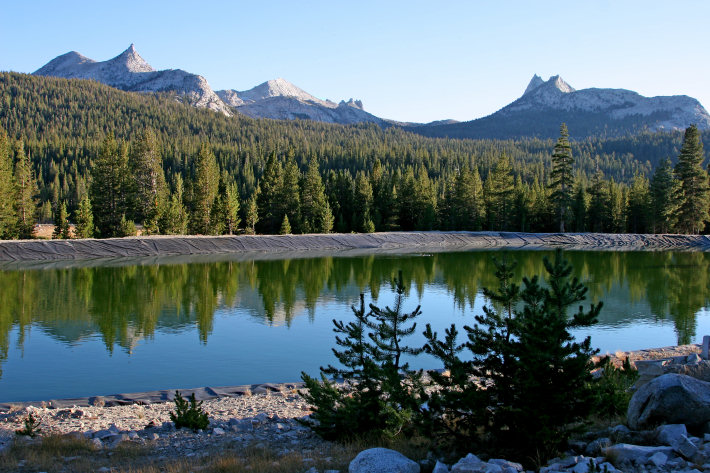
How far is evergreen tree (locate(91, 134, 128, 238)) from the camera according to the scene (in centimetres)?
5903

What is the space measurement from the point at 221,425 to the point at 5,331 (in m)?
14.5

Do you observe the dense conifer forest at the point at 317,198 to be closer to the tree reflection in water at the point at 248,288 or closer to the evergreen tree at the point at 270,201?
the evergreen tree at the point at 270,201

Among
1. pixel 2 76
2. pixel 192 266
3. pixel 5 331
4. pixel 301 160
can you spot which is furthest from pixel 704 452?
pixel 2 76

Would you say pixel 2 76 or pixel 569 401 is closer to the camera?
pixel 569 401

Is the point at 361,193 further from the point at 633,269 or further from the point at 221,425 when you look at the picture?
the point at 221,425

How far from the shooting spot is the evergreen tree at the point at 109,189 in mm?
59031

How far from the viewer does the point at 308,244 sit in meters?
58.3

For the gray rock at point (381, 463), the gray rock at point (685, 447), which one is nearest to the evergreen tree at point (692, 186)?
the gray rock at point (685, 447)

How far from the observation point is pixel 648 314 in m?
24.1

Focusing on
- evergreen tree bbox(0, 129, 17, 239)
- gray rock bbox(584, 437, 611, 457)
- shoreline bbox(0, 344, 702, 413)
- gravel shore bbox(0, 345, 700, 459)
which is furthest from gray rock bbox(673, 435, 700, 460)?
evergreen tree bbox(0, 129, 17, 239)

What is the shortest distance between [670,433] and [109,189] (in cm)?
6222

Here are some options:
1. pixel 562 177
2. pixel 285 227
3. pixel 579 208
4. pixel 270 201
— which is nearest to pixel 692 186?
pixel 579 208

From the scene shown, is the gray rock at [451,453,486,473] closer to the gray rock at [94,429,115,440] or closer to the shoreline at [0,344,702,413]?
the gray rock at [94,429,115,440]

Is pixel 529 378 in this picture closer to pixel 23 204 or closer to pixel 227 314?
pixel 227 314
